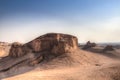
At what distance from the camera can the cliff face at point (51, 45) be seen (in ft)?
115

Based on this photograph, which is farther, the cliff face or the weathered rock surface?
the cliff face

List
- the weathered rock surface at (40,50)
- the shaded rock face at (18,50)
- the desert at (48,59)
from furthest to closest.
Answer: the shaded rock face at (18,50), the weathered rock surface at (40,50), the desert at (48,59)

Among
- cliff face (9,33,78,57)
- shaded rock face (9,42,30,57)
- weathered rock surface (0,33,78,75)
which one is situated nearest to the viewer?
weathered rock surface (0,33,78,75)

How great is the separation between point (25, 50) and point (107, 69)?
18.0m

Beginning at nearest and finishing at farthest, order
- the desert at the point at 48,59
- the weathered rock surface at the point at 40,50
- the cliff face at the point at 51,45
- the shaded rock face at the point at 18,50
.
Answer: the desert at the point at 48,59 < the weathered rock surface at the point at 40,50 < the cliff face at the point at 51,45 < the shaded rock face at the point at 18,50

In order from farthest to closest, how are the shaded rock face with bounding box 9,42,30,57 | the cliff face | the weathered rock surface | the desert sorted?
the shaded rock face with bounding box 9,42,30,57, the cliff face, the weathered rock surface, the desert

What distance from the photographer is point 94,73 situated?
23000mm

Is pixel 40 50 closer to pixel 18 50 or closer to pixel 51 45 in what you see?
pixel 51 45

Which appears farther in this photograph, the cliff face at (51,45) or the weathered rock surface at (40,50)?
the cliff face at (51,45)

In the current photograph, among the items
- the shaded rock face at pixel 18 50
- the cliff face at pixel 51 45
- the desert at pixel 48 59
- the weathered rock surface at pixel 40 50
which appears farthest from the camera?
the shaded rock face at pixel 18 50

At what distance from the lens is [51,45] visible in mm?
37219

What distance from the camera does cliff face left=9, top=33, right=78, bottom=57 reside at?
115ft

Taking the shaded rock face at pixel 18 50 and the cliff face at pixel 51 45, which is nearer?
the cliff face at pixel 51 45

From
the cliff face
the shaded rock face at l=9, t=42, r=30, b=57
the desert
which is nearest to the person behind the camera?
the desert
